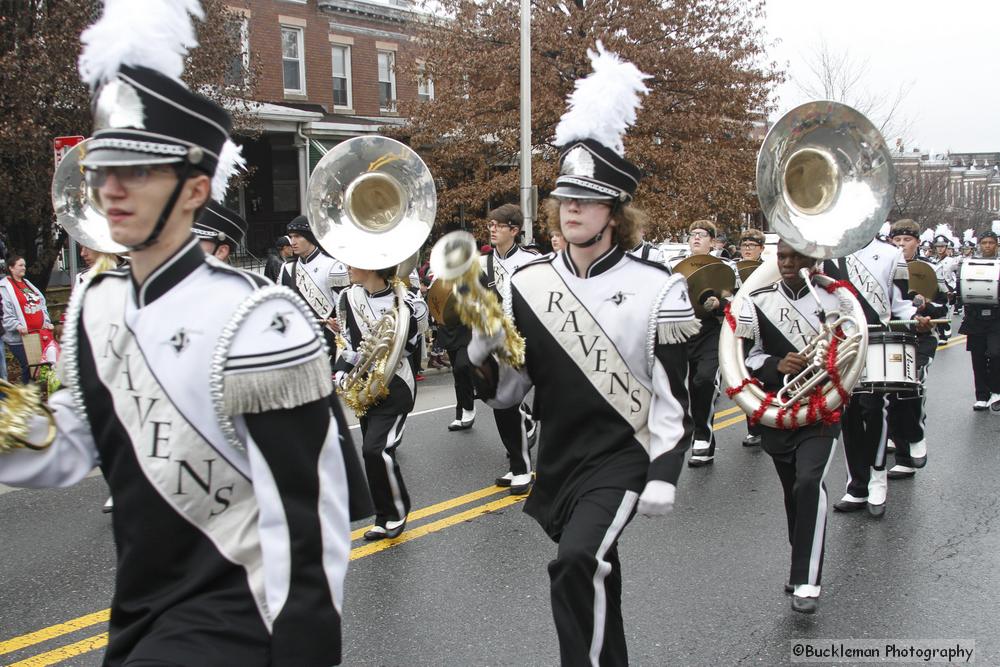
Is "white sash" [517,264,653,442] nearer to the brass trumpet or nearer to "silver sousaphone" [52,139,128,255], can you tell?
the brass trumpet

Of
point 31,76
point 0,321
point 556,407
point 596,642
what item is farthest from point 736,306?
point 31,76

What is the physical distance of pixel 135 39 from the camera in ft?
7.50

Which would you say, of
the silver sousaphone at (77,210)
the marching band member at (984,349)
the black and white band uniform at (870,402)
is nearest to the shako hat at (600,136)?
the black and white band uniform at (870,402)

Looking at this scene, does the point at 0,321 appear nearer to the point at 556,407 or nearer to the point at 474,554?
the point at 474,554

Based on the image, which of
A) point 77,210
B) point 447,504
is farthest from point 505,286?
point 77,210

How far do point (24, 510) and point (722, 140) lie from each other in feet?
63.5

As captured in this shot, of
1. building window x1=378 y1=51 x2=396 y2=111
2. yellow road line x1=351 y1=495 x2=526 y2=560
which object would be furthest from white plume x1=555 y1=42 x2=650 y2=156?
building window x1=378 y1=51 x2=396 y2=111

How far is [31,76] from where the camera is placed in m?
12.9

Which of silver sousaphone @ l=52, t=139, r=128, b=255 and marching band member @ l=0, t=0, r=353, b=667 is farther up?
silver sousaphone @ l=52, t=139, r=128, b=255

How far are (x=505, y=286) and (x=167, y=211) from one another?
206 inches

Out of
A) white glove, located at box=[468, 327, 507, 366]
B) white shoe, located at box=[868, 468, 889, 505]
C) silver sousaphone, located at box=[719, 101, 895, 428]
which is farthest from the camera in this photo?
white shoe, located at box=[868, 468, 889, 505]

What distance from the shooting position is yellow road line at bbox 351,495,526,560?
19.2ft

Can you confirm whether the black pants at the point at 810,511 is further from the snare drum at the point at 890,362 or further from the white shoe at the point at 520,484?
the white shoe at the point at 520,484

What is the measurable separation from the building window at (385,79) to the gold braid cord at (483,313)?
25.1m
